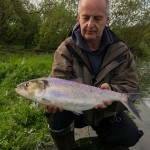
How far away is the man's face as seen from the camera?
4203 millimetres

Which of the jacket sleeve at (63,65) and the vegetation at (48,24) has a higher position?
the jacket sleeve at (63,65)

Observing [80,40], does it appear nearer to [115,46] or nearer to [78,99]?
[115,46]

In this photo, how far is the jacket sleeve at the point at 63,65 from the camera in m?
4.36

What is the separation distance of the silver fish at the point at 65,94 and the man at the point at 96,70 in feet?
1.52

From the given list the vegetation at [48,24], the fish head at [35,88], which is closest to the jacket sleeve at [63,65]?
the fish head at [35,88]

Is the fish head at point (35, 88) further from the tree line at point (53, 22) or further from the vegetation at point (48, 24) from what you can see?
the tree line at point (53, 22)

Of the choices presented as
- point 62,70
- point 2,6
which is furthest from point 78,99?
point 2,6

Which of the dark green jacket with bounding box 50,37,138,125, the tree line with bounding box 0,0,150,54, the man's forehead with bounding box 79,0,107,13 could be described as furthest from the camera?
the tree line with bounding box 0,0,150,54

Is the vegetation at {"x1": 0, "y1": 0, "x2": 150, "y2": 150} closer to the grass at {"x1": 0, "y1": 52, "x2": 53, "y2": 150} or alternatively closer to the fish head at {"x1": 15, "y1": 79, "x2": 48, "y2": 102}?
Result: the grass at {"x1": 0, "y1": 52, "x2": 53, "y2": 150}

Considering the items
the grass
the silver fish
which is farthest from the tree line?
the silver fish

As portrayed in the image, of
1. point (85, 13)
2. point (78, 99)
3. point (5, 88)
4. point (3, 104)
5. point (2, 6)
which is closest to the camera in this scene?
point (78, 99)

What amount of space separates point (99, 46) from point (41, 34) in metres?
32.6

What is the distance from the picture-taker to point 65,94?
357 cm

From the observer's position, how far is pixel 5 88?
8625mm
